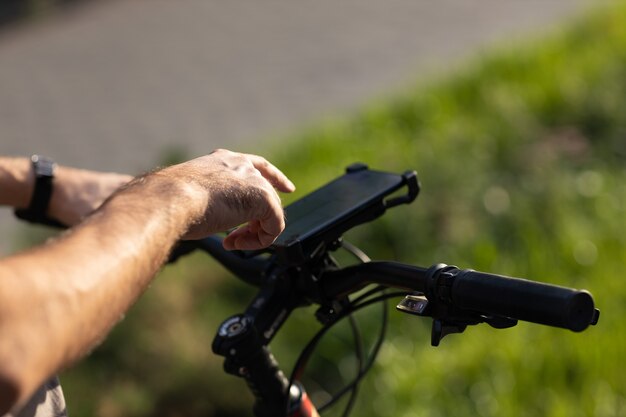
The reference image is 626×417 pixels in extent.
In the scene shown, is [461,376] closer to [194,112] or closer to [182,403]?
[182,403]

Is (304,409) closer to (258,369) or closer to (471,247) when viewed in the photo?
(258,369)

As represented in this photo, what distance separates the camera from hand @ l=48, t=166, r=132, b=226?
2639 millimetres

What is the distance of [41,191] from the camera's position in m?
2.68

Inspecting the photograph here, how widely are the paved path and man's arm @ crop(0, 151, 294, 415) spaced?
16.3 ft

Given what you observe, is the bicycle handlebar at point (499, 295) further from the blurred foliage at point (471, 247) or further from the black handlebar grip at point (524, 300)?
the blurred foliage at point (471, 247)

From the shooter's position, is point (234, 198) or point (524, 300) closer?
point (524, 300)

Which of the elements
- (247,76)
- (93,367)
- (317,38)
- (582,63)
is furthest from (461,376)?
(317,38)

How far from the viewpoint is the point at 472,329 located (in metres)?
4.37

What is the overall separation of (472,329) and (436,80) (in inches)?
121

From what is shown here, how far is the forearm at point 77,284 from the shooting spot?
1.40 metres

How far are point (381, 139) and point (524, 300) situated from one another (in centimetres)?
455

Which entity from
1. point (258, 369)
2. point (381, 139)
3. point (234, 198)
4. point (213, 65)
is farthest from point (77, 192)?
point (213, 65)

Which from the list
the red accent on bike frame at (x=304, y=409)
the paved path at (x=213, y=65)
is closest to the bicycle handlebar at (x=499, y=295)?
the red accent on bike frame at (x=304, y=409)

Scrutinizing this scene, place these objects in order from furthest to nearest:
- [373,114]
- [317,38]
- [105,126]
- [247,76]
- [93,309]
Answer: [317,38], [247,76], [105,126], [373,114], [93,309]
